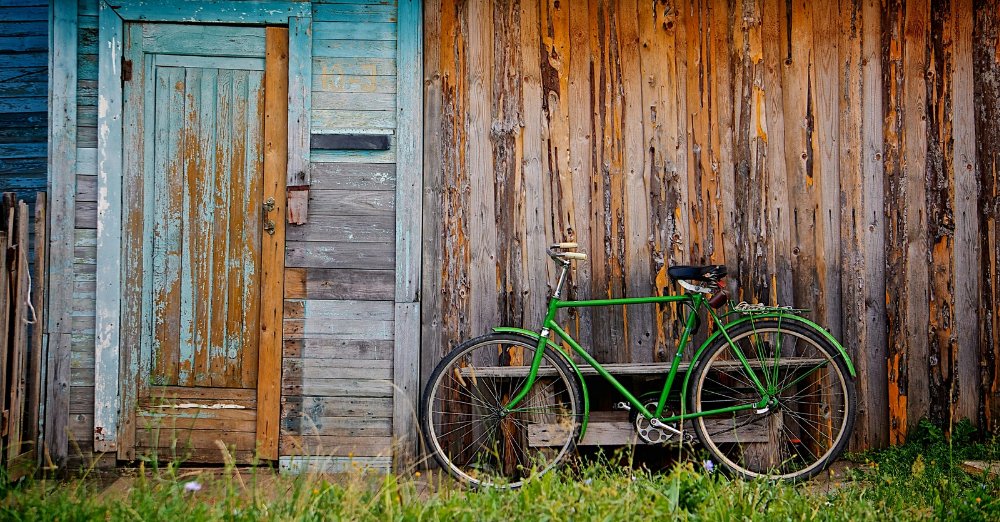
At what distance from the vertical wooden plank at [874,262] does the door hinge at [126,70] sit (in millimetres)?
4282

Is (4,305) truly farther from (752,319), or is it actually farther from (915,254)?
(915,254)

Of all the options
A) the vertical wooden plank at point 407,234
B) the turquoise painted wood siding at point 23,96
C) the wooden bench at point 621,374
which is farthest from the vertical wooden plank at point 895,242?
the turquoise painted wood siding at point 23,96

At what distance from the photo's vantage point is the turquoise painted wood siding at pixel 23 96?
409 centimetres

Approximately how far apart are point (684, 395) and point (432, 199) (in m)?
1.79

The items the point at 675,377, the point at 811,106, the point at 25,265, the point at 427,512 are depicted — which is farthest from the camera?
the point at 811,106

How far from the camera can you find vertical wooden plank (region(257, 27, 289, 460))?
397 cm

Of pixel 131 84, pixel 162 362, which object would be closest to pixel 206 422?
pixel 162 362

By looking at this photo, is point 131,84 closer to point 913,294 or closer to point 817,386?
point 817,386

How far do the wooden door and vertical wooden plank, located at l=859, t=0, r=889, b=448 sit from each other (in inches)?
135

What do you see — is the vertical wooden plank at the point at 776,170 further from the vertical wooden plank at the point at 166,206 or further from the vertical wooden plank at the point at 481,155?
the vertical wooden plank at the point at 166,206

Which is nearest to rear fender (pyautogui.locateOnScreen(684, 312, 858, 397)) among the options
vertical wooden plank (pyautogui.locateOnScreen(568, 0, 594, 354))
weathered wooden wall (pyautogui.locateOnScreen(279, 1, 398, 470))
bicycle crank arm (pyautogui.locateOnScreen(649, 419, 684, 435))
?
bicycle crank arm (pyautogui.locateOnScreen(649, 419, 684, 435))

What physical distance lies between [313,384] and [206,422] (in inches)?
26.3

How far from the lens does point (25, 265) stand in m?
3.54

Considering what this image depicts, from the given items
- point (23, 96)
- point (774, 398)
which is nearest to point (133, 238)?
point (23, 96)
